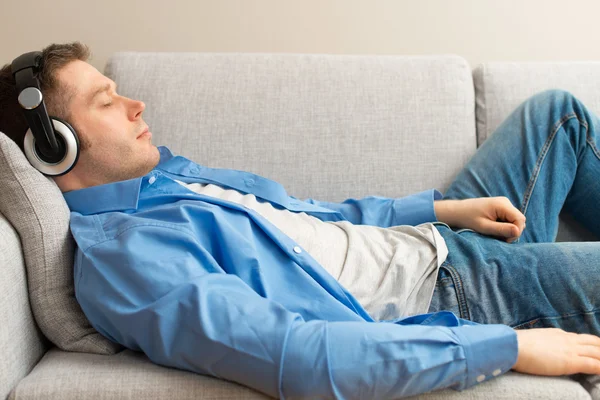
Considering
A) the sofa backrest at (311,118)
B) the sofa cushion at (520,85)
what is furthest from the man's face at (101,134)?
the sofa cushion at (520,85)

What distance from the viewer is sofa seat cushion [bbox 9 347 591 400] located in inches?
38.0

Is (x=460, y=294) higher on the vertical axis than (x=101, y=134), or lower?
lower

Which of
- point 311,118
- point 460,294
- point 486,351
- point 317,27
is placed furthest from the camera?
point 317,27

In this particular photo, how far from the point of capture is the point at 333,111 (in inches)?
65.0

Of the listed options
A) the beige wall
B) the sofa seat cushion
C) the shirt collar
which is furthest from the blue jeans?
the shirt collar

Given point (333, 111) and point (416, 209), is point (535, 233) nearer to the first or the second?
point (416, 209)

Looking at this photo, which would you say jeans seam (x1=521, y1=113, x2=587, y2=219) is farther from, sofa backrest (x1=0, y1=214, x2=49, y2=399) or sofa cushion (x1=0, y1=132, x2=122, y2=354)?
sofa backrest (x1=0, y1=214, x2=49, y2=399)

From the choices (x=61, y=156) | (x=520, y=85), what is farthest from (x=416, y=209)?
(x=61, y=156)

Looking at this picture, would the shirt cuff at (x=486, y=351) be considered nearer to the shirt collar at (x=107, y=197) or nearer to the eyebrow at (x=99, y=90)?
the shirt collar at (x=107, y=197)

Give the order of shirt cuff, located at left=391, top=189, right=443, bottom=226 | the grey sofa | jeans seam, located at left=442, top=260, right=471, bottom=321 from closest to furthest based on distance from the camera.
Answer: jeans seam, located at left=442, top=260, right=471, bottom=321, shirt cuff, located at left=391, top=189, right=443, bottom=226, the grey sofa

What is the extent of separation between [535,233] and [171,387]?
3.01 ft

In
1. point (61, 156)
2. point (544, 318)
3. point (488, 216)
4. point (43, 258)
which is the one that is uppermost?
point (61, 156)

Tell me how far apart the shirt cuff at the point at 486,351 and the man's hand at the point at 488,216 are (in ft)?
1.37

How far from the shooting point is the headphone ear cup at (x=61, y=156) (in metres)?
1.15
